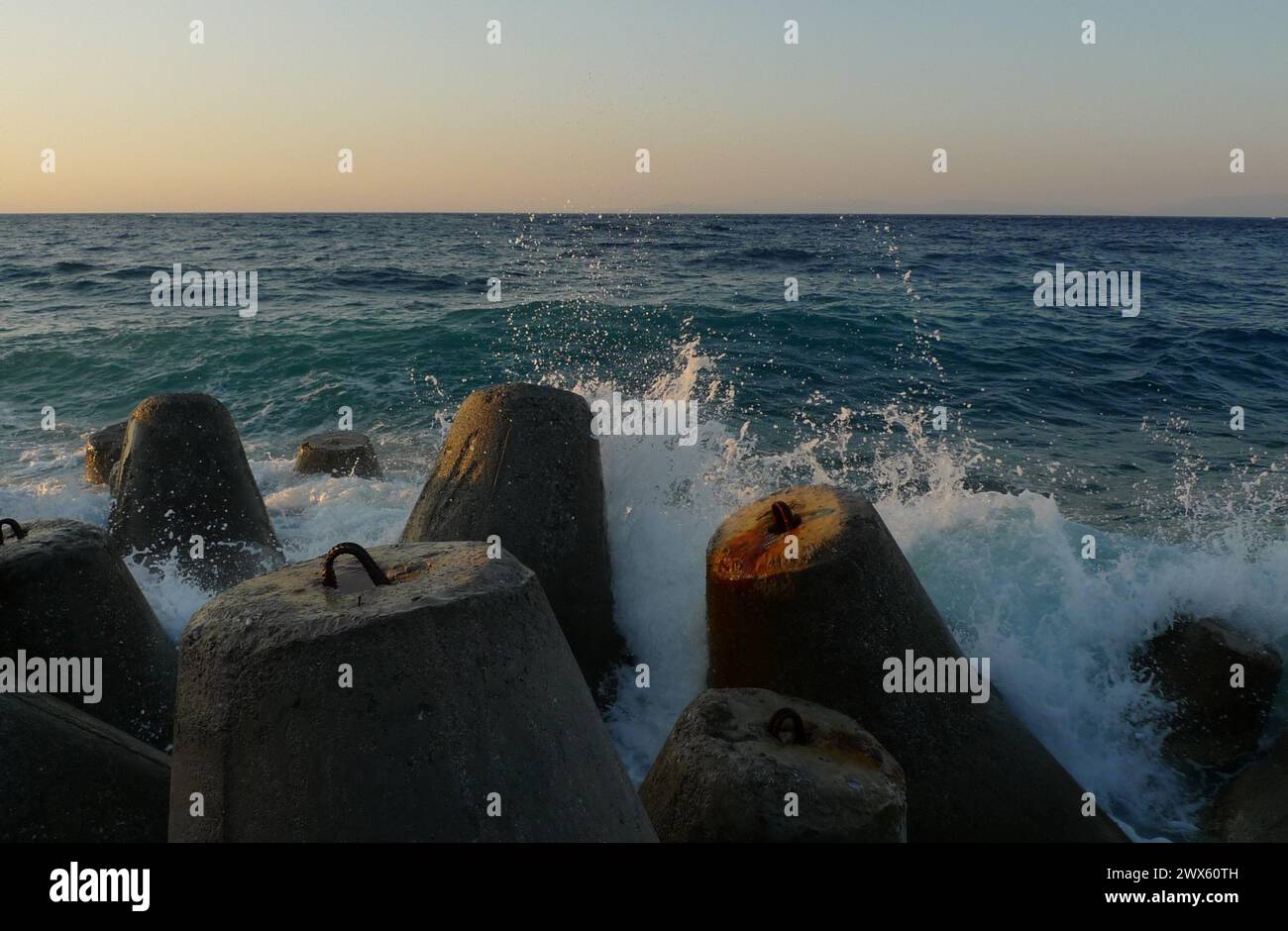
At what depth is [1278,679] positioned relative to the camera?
4.93 metres

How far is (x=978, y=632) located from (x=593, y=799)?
382 centimetres

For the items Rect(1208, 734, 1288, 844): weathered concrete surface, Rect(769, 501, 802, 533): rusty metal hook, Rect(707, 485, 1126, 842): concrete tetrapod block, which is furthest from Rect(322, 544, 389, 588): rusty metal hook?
Rect(1208, 734, 1288, 844): weathered concrete surface

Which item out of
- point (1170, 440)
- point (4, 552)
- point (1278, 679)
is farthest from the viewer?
point (1170, 440)

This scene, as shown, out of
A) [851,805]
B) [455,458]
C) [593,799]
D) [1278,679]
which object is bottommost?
[1278,679]

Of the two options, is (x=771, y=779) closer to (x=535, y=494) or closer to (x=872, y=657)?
(x=872, y=657)

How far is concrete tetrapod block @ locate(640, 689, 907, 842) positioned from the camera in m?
2.68

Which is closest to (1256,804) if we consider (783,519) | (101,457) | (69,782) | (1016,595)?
(1016,595)

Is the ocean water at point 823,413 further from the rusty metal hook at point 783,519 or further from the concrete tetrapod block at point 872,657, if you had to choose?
the rusty metal hook at point 783,519

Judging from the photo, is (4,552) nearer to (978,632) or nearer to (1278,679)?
(978,632)

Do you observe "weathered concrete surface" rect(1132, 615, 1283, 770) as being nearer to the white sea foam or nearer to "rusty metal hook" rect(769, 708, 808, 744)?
the white sea foam

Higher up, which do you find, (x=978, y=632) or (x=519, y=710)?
(x=519, y=710)

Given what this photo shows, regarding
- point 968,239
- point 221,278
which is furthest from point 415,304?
point 968,239
